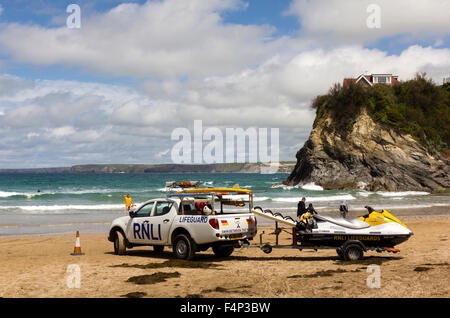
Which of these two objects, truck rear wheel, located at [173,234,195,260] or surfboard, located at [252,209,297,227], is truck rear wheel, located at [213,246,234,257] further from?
surfboard, located at [252,209,297,227]

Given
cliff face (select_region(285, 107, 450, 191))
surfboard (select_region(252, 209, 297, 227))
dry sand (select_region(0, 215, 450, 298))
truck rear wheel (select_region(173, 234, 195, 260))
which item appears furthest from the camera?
cliff face (select_region(285, 107, 450, 191))

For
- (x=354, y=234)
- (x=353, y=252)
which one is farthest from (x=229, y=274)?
(x=354, y=234)

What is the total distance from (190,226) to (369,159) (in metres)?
52.2

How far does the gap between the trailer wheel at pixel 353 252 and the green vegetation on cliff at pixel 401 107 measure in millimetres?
52918

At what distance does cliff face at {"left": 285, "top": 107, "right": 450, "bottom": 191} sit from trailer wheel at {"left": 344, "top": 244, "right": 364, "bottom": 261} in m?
49.9

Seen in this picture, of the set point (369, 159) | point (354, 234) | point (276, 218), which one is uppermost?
point (369, 159)

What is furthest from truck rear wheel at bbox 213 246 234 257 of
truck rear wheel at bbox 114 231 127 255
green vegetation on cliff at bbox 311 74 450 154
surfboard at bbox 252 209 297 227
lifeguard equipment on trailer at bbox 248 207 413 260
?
green vegetation on cliff at bbox 311 74 450 154

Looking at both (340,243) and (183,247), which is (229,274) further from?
(340,243)

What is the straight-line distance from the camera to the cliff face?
5922 centimetres

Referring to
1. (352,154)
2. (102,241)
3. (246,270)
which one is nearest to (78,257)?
(102,241)

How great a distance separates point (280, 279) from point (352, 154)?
54.3 m

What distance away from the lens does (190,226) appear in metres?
12.7
